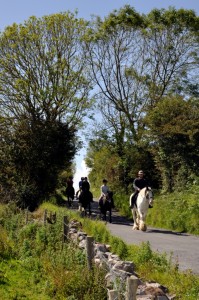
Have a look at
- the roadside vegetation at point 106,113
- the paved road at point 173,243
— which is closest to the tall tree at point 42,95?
the roadside vegetation at point 106,113

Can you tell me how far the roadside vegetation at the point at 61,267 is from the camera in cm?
905

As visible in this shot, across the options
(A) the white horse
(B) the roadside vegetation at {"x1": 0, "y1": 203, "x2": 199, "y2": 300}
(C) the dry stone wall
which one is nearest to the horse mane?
(A) the white horse

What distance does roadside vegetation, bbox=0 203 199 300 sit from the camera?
29.7 feet

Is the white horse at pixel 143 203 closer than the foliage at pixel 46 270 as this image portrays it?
No

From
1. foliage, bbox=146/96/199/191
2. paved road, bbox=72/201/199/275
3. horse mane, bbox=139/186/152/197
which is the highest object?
foliage, bbox=146/96/199/191

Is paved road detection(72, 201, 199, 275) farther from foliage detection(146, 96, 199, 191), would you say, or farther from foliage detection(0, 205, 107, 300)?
foliage detection(146, 96, 199, 191)

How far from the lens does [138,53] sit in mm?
37094

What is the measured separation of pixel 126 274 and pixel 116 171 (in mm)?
27770

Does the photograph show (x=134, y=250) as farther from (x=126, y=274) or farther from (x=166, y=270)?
(x=126, y=274)

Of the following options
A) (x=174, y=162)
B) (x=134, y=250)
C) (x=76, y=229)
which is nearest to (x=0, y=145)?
(x=174, y=162)

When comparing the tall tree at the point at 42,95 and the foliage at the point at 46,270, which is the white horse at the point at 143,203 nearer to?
the foliage at the point at 46,270

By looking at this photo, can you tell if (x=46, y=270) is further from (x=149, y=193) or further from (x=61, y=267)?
(x=149, y=193)

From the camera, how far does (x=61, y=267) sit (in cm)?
1109

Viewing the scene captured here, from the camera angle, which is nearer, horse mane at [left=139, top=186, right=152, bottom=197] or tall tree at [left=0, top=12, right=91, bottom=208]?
horse mane at [left=139, top=186, right=152, bottom=197]
